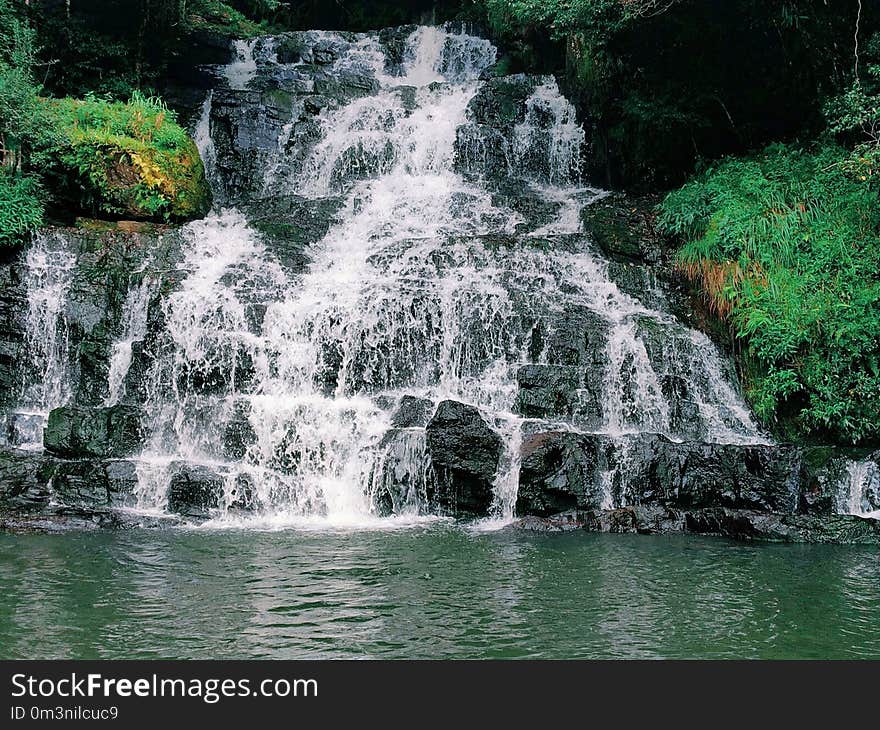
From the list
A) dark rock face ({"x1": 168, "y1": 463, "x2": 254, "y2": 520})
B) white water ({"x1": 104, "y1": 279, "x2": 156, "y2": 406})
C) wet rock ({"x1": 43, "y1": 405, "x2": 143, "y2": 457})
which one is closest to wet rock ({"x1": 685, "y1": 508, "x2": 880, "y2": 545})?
dark rock face ({"x1": 168, "y1": 463, "x2": 254, "y2": 520})

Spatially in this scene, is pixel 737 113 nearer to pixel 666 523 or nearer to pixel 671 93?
pixel 671 93

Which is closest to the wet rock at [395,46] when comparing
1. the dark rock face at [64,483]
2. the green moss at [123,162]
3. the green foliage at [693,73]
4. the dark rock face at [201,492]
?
the green foliage at [693,73]

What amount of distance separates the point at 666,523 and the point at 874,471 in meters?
2.93

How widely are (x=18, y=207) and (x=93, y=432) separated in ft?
17.3

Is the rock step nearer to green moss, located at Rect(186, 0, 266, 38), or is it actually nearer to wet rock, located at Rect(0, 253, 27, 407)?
wet rock, located at Rect(0, 253, 27, 407)

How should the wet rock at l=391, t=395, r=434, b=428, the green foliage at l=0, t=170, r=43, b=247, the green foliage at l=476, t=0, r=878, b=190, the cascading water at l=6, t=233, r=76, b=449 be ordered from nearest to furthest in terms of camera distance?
the wet rock at l=391, t=395, r=434, b=428, the cascading water at l=6, t=233, r=76, b=449, the green foliage at l=0, t=170, r=43, b=247, the green foliage at l=476, t=0, r=878, b=190

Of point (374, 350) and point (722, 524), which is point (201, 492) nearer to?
point (374, 350)

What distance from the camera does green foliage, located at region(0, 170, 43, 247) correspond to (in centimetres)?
1404

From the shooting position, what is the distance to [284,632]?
5816 millimetres

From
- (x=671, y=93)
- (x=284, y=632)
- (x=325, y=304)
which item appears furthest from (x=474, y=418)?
(x=671, y=93)

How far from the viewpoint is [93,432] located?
Result: 11406 mm

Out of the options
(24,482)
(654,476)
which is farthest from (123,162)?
(654,476)

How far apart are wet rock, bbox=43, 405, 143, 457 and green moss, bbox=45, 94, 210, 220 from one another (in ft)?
18.5

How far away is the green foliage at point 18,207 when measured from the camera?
46.1 ft
